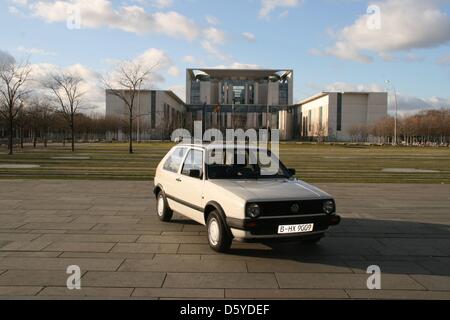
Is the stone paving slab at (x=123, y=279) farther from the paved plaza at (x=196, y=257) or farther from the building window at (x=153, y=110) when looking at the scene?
the building window at (x=153, y=110)

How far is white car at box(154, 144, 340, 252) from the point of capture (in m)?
6.67

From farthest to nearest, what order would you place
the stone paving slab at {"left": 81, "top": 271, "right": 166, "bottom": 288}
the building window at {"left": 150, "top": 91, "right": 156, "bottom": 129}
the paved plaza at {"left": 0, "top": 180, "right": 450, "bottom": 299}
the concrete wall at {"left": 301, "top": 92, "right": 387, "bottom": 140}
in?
the concrete wall at {"left": 301, "top": 92, "right": 387, "bottom": 140}
the building window at {"left": 150, "top": 91, "right": 156, "bottom": 129}
the stone paving slab at {"left": 81, "top": 271, "right": 166, "bottom": 288}
the paved plaza at {"left": 0, "top": 180, "right": 450, "bottom": 299}

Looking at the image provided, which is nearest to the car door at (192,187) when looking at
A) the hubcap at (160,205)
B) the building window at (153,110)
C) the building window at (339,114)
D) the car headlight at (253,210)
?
the hubcap at (160,205)

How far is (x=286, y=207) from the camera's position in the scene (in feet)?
22.2

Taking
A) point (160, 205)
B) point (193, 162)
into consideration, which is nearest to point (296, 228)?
point (193, 162)

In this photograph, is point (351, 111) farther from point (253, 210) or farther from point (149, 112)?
point (253, 210)

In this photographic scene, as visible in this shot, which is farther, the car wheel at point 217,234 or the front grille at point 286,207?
the car wheel at point 217,234

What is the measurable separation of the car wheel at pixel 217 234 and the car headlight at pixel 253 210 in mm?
526

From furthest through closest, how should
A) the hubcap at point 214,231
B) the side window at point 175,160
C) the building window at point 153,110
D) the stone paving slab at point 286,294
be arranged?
the building window at point 153,110
the side window at point 175,160
the hubcap at point 214,231
the stone paving slab at point 286,294

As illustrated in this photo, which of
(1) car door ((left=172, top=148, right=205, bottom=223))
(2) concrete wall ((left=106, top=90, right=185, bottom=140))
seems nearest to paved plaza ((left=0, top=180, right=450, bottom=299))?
(1) car door ((left=172, top=148, right=205, bottom=223))

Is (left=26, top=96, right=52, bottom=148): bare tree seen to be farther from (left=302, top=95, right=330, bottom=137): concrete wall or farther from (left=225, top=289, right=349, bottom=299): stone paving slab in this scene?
(left=302, top=95, right=330, bottom=137): concrete wall

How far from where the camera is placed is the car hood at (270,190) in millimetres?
6805

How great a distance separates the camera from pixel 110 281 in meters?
5.64
